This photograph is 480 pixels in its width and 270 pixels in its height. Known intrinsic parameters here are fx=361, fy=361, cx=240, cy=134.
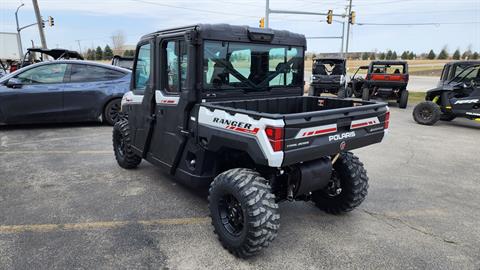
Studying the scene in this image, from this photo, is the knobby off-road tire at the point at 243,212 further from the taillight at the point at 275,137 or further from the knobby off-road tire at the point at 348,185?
the knobby off-road tire at the point at 348,185

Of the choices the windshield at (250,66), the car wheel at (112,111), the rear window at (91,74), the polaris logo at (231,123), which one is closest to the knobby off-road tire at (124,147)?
the windshield at (250,66)

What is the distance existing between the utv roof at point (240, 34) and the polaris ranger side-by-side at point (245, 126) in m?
0.01

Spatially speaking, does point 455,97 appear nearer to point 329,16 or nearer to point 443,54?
point 329,16

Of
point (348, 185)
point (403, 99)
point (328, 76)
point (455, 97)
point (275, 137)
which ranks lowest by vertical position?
point (403, 99)

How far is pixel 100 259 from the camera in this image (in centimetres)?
310

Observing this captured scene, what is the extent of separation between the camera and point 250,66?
4.07 meters

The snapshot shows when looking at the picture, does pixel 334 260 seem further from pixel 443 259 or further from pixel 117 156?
pixel 117 156

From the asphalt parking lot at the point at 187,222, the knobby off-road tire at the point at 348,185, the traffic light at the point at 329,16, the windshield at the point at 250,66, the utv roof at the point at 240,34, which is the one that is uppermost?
the traffic light at the point at 329,16

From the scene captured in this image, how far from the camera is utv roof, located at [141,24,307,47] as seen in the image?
11.6 ft

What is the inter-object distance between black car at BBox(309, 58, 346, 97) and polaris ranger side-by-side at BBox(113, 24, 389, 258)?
1140 centimetres

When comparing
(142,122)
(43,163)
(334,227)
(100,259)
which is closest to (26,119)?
(43,163)

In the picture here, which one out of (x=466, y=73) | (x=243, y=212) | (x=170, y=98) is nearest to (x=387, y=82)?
(x=466, y=73)

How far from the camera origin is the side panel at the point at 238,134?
2.80 meters

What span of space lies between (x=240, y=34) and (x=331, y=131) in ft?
4.82
